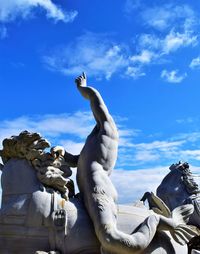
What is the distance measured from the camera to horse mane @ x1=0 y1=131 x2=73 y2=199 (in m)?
4.90

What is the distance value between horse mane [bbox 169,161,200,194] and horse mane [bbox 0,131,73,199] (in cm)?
300

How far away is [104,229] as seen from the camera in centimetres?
457

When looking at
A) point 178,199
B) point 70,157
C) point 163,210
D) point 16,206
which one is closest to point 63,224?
point 16,206

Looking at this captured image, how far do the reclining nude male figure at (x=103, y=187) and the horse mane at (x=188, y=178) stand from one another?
211 centimetres

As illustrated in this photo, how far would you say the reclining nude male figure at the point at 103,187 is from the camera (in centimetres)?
457

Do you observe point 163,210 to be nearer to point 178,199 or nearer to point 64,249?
point 64,249

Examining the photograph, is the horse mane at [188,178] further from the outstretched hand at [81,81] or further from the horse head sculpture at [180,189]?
the outstretched hand at [81,81]

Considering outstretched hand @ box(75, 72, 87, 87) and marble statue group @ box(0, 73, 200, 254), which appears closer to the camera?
marble statue group @ box(0, 73, 200, 254)

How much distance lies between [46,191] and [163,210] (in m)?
1.47

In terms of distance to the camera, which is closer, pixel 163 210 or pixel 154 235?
pixel 154 235

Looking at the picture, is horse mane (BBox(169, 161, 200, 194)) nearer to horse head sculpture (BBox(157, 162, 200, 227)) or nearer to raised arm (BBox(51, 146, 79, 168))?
horse head sculpture (BBox(157, 162, 200, 227))

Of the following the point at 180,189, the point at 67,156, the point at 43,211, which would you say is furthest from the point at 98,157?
the point at 180,189

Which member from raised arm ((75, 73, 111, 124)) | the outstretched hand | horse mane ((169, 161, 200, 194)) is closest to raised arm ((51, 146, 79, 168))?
raised arm ((75, 73, 111, 124))

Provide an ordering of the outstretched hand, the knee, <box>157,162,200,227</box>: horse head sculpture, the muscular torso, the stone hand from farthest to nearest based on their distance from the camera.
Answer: <box>157,162,200,227</box>: horse head sculpture, the outstretched hand, the stone hand, the muscular torso, the knee
